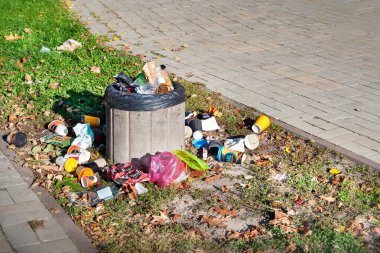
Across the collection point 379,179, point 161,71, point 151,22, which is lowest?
point 151,22

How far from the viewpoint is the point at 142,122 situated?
602 centimetres

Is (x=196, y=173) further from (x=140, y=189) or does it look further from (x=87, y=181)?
(x=87, y=181)

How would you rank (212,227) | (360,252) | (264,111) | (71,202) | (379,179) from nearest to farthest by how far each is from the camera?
(360,252) → (212,227) → (71,202) → (379,179) → (264,111)

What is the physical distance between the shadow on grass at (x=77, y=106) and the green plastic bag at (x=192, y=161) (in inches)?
60.6

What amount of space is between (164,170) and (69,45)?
4.76m

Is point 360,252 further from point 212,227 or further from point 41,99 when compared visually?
point 41,99

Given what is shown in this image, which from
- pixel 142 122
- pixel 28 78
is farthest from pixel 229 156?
pixel 28 78

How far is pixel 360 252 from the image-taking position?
4863 mm

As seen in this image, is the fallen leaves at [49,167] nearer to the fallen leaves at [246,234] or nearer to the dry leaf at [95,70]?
the fallen leaves at [246,234]

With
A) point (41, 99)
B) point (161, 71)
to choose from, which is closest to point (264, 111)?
point (161, 71)

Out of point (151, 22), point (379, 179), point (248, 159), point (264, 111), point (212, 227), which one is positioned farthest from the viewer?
point (151, 22)

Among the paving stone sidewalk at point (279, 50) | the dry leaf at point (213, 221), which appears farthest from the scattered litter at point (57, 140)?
the paving stone sidewalk at point (279, 50)

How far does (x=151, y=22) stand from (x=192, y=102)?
4.70m

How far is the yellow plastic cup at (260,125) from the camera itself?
705 centimetres
